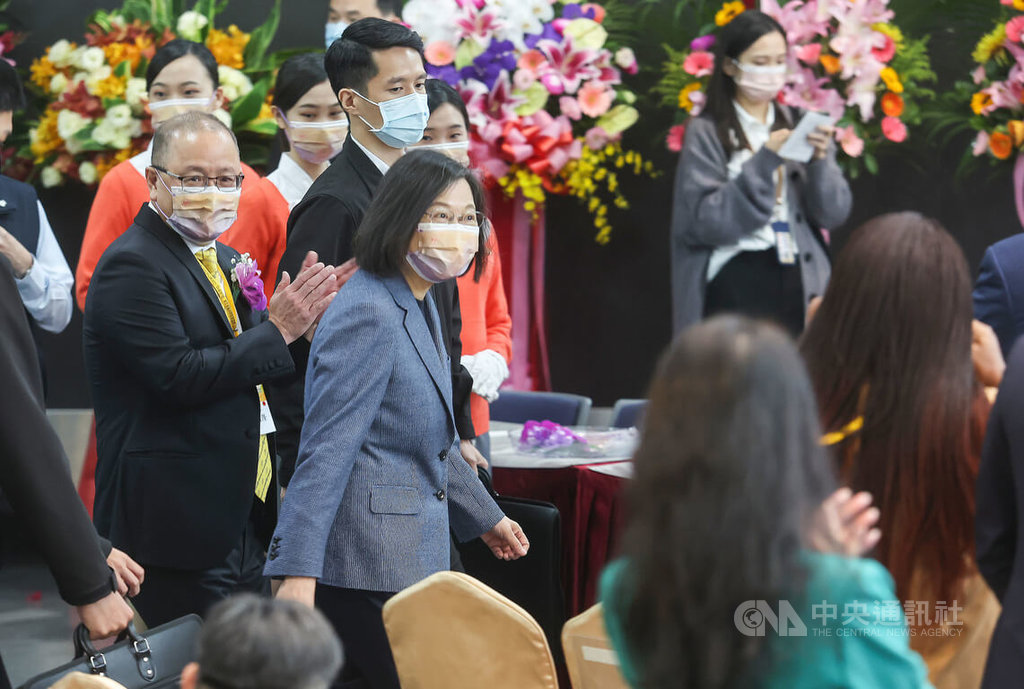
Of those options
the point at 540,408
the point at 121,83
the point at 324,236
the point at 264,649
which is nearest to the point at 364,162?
the point at 324,236

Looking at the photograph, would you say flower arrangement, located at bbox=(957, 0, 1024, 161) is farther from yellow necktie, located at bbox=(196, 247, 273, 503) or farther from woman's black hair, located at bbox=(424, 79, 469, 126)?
yellow necktie, located at bbox=(196, 247, 273, 503)

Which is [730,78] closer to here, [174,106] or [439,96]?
[439,96]

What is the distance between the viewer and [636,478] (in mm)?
1160

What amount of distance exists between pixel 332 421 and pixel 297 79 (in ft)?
5.66

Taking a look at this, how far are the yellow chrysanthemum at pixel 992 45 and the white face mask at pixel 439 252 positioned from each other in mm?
2426

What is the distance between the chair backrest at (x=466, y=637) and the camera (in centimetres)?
171

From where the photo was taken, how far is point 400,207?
2.29 m

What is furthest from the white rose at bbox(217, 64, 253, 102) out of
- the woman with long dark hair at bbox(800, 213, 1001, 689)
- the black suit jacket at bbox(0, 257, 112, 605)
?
the woman with long dark hair at bbox(800, 213, 1001, 689)

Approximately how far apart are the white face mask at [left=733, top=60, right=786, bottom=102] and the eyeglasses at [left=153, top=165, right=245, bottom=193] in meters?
1.85

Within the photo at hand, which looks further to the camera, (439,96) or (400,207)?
(439,96)

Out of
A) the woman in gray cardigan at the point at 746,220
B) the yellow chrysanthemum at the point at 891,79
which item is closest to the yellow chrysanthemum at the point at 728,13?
the woman in gray cardigan at the point at 746,220

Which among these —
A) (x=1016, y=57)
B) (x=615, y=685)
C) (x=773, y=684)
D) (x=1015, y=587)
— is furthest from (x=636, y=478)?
(x=1016, y=57)

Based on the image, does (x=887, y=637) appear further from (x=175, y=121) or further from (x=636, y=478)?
(x=175, y=121)

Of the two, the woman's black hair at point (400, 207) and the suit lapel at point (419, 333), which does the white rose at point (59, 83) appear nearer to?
the woman's black hair at point (400, 207)
